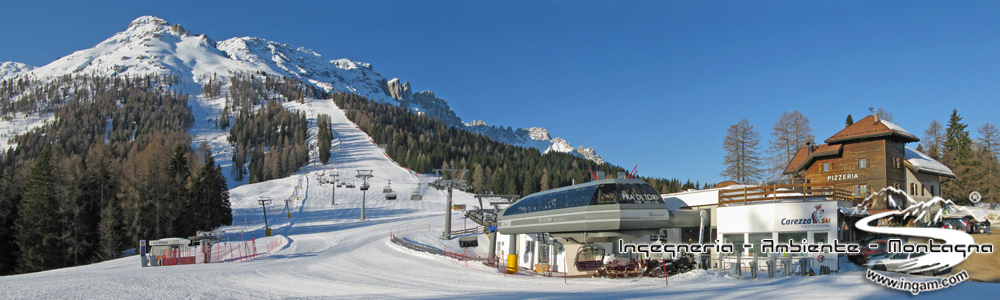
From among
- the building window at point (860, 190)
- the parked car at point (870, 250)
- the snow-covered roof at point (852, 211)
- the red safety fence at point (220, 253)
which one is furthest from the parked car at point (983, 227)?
the red safety fence at point (220, 253)

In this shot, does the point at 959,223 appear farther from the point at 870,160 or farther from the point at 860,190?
the point at 870,160

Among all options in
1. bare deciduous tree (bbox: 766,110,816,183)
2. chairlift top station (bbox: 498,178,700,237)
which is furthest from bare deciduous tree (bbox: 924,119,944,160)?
chairlift top station (bbox: 498,178,700,237)

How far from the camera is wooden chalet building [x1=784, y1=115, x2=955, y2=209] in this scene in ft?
106

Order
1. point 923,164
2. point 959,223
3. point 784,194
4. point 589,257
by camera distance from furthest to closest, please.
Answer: point 923,164, point 959,223, point 589,257, point 784,194

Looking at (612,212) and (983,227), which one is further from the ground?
(612,212)

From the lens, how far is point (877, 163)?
1293 inches

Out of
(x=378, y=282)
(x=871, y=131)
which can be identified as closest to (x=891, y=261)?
(x=871, y=131)

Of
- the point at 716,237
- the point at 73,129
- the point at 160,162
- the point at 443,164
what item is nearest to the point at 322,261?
the point at 716,237

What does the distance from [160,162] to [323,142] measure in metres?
89.9

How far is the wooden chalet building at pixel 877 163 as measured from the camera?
3244 cm

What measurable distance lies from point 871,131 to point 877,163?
6.32 feet

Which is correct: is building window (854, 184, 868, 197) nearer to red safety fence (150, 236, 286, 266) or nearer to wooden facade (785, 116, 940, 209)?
wooden facade (785, 116, 940, 209)

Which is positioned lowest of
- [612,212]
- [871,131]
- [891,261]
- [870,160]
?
[891,261]

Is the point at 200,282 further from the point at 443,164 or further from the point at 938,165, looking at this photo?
the point at 443,164
